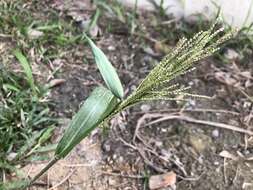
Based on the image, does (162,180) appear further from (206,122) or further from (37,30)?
(37,30)

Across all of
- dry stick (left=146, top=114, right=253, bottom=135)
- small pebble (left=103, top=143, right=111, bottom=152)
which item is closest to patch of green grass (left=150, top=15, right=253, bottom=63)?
dry stick (left=146, top=114, right=253, bottom=135)

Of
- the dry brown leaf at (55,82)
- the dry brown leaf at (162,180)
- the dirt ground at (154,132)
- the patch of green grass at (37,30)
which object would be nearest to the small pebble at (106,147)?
the dirt ground at (154,132)

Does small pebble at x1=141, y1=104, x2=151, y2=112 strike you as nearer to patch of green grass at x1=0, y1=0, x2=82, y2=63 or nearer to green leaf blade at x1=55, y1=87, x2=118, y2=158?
patch of green grass at x1=0, y1=0, x2=82, y2=63

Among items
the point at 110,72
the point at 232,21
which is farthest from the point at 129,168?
the point at 232,21

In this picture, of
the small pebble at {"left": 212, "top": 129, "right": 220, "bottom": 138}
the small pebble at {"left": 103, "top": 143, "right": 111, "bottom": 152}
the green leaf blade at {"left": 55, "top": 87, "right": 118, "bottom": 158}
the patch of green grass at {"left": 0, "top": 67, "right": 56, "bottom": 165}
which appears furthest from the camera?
the small pebble at {"left": 212, "top": 129, "right": 220, "bottom": 138}

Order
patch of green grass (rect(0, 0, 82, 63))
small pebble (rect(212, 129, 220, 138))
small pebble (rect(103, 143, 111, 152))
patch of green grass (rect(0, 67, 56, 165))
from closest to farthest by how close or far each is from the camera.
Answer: patch of green grass (rect(0, 67, 56, 165)) → small pebble (rect(103, 143, 111, 152)) → small pebble (rect(212, 129, 220, 138)) → patch of green grass (rect(0, 0, 82, 63))

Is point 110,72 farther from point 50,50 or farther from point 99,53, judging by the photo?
point 50,50

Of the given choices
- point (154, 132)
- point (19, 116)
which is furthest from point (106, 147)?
point (19, 116)

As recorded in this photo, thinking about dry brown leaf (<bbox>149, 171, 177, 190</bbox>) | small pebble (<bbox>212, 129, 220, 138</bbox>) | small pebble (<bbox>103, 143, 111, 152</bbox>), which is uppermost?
small pebble (<bbox>212, 129, 220, 138</bbox>)
